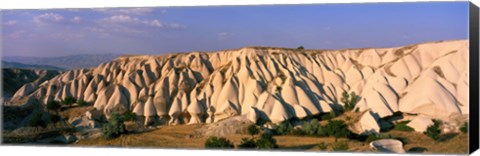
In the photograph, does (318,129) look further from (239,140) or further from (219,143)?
(219,143)

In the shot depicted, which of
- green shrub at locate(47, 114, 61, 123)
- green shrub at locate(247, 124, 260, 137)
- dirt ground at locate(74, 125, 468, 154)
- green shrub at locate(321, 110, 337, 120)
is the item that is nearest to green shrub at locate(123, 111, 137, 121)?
dirt ground at locate(74, 125, 468, 154)

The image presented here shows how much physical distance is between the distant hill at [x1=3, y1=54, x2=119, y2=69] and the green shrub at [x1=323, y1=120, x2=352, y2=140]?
505 centimetres

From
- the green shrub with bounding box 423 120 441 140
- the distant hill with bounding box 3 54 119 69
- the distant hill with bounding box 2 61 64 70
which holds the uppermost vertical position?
the distant hill with bounding box 3 54 119 69

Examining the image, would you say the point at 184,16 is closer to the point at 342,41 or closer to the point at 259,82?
the point at 259,82

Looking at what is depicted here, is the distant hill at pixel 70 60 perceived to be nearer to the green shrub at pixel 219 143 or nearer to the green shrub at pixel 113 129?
the green shrub at pixel 113 129

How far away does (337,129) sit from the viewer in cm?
1622

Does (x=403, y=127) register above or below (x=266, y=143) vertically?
above

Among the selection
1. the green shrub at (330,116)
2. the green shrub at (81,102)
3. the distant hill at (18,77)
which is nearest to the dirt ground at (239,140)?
the green shrub at (330,116)

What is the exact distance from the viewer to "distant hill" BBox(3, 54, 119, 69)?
17.9 metres

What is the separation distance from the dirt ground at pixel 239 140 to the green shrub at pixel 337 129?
13 cm

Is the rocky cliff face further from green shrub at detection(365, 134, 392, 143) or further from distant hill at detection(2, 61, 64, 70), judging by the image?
green shrub at detection(365, 134, 392, 143)

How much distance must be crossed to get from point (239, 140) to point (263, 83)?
6.09 ft

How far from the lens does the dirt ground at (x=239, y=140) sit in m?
15.2

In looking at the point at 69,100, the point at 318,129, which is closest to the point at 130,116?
the point at 69,100
